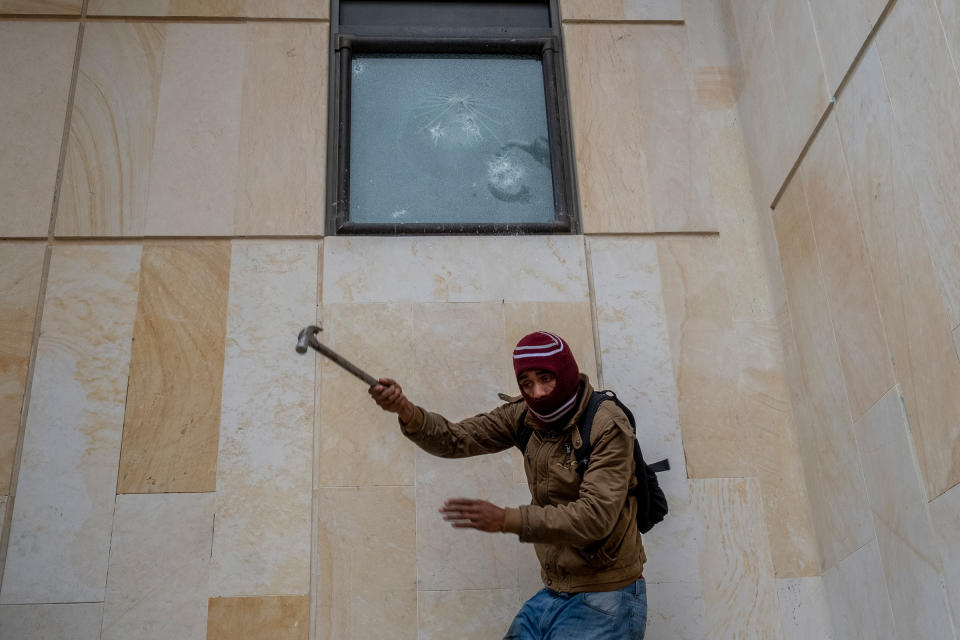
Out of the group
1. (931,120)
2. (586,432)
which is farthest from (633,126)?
(586,432)

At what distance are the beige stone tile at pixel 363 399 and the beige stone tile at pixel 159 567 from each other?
58cm

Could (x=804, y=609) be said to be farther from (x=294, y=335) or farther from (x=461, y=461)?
(x=294, y=335)

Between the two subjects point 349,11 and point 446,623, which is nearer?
point 446,623

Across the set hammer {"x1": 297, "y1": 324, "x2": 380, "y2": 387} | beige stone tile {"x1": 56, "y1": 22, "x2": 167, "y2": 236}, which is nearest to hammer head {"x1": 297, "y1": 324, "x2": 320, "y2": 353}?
hammer {"x1": 297, "y1": 324, "x2": 380, "y2": 387}

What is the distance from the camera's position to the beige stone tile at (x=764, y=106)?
500cm

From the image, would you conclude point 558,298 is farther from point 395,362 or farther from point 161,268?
point 161,268

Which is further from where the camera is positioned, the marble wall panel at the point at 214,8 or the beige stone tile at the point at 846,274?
the marble wall panel at the point at 214,8

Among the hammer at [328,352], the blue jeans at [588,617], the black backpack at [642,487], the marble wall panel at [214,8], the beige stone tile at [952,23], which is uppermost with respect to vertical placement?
the marble wall panel at [214,8]

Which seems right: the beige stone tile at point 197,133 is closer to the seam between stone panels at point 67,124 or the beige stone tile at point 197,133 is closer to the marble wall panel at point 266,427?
the marble wall panel at point 266,427

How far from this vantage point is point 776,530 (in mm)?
4617

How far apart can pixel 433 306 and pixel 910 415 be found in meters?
2.17

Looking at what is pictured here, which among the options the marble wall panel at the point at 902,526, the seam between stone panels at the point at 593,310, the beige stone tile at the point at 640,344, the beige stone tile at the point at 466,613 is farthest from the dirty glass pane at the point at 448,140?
the marble wall panel at the point at 902,526

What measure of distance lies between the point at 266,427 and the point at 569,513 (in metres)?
1.70

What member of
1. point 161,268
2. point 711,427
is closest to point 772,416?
point 711,427
